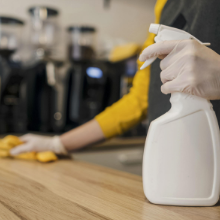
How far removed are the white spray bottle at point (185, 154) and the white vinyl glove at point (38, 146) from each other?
50 cm

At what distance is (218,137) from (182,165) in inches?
2.8

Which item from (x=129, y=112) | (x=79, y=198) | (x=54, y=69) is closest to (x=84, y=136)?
(x=129, y=112)

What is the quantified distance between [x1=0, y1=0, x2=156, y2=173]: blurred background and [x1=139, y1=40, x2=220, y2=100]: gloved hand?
82 centimetres

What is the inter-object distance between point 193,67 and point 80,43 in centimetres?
139

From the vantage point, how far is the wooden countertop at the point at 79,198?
15.0 inches

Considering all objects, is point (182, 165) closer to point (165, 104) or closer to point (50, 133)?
point (165, 104)

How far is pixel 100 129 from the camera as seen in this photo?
85 cm

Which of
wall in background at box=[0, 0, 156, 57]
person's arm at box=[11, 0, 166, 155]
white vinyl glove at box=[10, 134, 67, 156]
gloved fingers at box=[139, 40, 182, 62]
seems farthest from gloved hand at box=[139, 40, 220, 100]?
wall in background at box=[0, 0, 156, 57]

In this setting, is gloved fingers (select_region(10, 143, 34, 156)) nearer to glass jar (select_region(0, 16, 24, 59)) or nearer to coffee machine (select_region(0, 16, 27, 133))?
coffee machine (select_region(0, 16, 27, 133))

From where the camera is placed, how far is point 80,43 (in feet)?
5.58

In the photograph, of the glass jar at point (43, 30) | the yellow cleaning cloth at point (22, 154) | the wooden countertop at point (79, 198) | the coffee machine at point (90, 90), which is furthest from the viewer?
the glass jar at point (43, 30)

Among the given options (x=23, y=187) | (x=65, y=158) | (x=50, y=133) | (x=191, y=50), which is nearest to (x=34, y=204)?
(x=23, y=187)

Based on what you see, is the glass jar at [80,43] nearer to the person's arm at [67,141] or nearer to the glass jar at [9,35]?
the glass jar at [9,35]

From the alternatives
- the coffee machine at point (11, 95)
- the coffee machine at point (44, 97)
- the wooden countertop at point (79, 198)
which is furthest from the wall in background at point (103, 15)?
the wooden countertop at point (79, 198)
